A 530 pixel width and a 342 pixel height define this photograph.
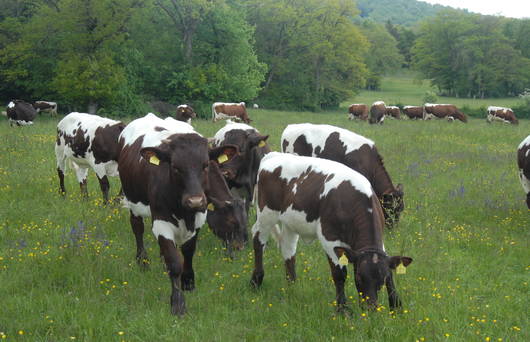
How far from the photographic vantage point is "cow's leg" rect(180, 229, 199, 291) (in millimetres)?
5832

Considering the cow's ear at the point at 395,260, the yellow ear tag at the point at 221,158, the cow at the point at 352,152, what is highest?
the yellow ear tag at the point at 221,158

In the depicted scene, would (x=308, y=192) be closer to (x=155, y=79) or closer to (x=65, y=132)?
(x=65, y=132)

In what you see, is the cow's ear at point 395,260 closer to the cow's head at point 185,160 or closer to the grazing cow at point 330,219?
the grazing cow at point 330,219

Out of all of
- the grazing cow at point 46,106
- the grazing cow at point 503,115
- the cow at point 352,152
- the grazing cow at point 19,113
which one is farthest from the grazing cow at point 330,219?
the grazing cow at point 503,115

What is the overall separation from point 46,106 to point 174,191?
116ft

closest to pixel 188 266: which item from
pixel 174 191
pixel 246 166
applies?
pixel 174 191

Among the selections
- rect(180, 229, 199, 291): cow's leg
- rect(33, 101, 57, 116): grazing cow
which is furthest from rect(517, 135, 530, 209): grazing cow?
rect(33, 101, 57, 116): grazing cow

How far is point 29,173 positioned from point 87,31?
81.2 ft

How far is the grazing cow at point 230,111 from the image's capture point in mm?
34438

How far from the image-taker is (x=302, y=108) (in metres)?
55.3

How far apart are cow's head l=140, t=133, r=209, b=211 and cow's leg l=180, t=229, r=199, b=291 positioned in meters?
0.87

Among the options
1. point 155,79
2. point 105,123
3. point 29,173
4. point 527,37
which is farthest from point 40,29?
point 527,37

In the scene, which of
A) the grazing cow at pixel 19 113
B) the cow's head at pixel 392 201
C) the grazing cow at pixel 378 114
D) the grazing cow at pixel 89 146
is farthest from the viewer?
the grazing cow at pixel 378 114

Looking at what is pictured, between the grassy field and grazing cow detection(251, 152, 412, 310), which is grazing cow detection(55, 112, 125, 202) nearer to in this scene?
the grassy field
